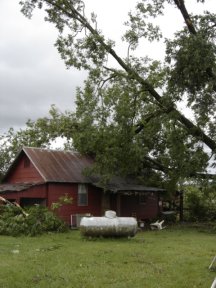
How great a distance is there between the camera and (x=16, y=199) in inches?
1233

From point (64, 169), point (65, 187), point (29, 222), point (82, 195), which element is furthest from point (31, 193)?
point (29, 222)

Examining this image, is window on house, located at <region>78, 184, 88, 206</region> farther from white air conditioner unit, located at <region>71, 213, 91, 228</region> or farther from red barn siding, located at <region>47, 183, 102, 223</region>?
white air conditioner unit, located at <region>71, 213, 91, 228</region>

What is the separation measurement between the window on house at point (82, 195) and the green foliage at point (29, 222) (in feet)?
27.6

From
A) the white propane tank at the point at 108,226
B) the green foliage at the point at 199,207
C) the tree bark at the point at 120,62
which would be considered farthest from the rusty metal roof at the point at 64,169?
the white propane tank at the point at 108,226

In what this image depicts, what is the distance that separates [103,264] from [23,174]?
21.1 meters

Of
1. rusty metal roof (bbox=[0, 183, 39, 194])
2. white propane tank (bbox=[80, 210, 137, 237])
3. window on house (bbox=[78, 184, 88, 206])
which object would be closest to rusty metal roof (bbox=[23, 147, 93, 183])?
window on house (bbox=[78, 184, 88, 206])

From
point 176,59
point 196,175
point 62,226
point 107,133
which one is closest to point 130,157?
point 107,133

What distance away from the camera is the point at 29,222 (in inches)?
912

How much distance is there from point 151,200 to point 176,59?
25.0m

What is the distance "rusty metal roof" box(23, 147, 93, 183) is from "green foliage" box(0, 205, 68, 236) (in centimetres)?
663

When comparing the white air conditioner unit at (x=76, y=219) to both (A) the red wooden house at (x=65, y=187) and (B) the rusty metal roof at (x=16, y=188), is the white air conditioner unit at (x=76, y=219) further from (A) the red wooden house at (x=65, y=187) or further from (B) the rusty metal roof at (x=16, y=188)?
(B) the rusty metal roof at (x=16, y=188)

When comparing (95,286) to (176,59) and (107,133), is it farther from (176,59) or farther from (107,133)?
(107,133)

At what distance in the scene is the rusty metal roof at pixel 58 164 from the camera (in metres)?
32.0

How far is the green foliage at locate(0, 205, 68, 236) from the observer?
22656mm
